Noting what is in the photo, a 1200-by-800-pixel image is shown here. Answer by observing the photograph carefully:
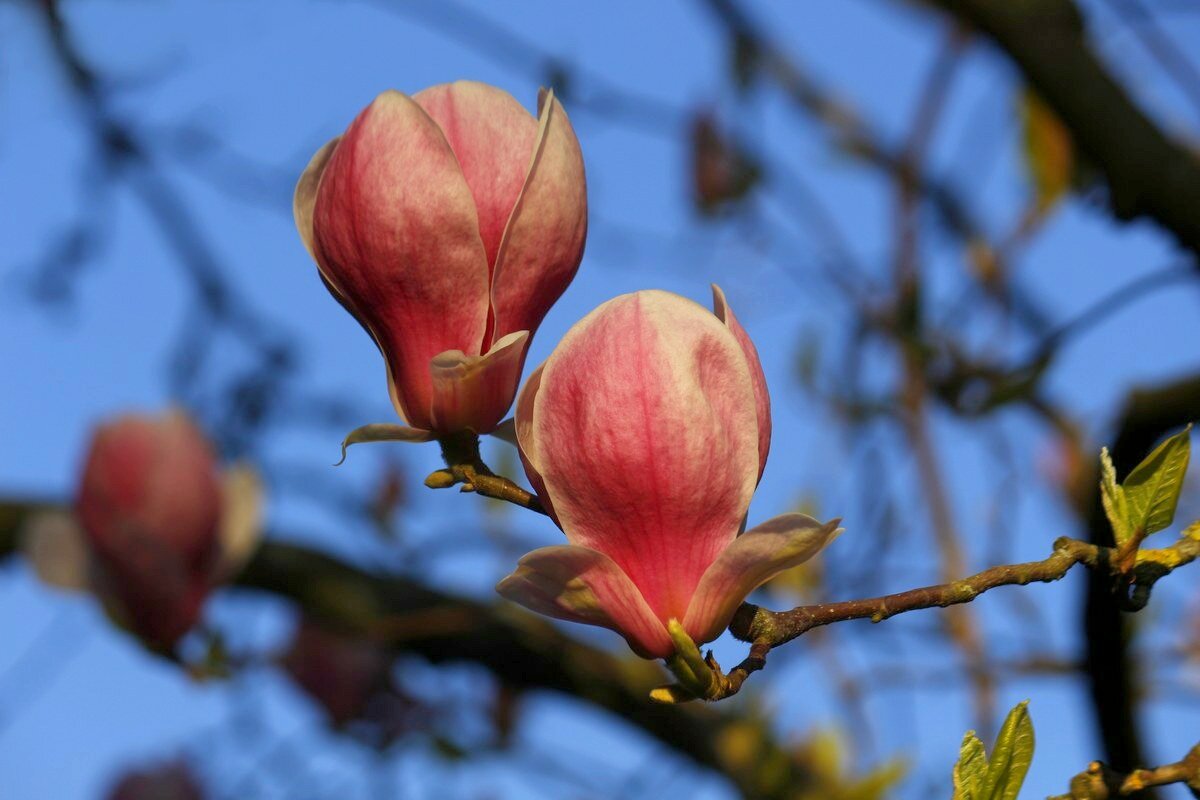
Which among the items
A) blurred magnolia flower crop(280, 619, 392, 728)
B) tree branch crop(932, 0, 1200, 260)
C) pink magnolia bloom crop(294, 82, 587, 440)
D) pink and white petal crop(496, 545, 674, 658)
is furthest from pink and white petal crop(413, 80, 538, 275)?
blurred magnolia flower crop(280, 619, 392, 728)

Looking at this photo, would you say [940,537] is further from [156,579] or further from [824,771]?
[156,579]

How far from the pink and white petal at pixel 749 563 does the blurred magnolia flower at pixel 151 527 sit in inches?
28.9

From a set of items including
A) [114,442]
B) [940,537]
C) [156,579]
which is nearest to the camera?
[156,579]

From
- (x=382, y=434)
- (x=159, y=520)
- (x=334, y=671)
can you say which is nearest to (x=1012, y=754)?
(x=382, y=434)

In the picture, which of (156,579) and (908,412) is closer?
(156,579)

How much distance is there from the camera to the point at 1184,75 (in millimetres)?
1255

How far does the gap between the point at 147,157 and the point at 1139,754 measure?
161 cm

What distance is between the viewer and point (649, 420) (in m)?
0.41

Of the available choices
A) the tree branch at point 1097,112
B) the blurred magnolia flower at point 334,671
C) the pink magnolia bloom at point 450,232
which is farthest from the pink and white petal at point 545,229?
the blurred magnolia flower at point 334,671

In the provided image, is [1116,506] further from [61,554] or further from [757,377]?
[61,554]

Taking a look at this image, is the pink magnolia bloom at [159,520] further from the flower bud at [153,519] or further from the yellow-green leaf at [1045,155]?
the yellow-green leaf at [1045,155]

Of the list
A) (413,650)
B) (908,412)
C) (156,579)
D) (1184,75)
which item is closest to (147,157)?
(413,650)

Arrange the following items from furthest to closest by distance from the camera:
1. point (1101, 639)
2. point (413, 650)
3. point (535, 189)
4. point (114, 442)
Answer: point (413, 650) < point (114, 442) < point (1101, 639) < point (535, 189)

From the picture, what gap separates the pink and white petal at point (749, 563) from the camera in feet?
1.31
